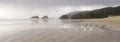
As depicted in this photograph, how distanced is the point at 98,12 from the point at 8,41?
44089 millimetres

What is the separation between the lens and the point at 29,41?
938 centimetres

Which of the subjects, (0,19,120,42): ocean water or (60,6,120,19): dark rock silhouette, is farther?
(60,6,120,19): dark rock silhouette

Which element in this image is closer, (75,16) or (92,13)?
(92,13)

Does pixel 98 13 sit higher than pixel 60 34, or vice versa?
pixel 60 34

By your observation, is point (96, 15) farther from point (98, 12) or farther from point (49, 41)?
point (49, 41)

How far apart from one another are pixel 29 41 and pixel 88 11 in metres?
46.3

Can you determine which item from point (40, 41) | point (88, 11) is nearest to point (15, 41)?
point (40, 41)

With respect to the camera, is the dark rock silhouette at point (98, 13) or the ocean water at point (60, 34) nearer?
the ocean water at point (60, 34)

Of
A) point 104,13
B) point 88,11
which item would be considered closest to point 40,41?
point 104,13

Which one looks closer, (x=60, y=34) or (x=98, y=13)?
(x=60, y=34)

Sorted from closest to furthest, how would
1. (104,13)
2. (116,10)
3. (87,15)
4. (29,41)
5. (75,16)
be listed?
(29,41) < (116,10) < (104,13) < (87,15) < (75,16)

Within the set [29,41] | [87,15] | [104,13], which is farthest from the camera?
[87,15]

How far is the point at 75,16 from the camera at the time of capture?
58.3 meters

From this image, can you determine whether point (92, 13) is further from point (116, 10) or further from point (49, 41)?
point (49, 41)
